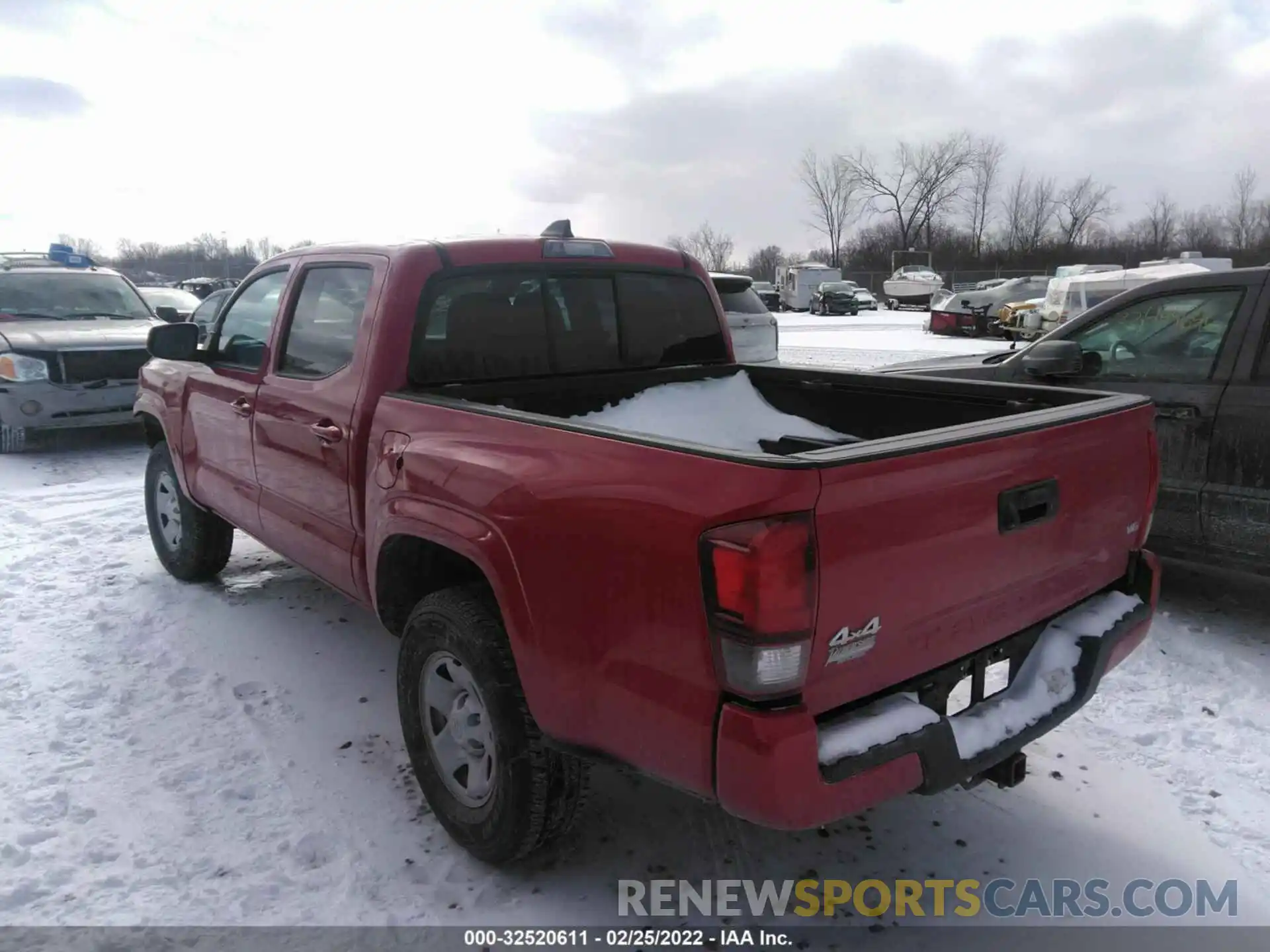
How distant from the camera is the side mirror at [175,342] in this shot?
4.54m

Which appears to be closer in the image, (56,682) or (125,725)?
(125,725)

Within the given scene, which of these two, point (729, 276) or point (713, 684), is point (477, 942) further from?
point (729, 276)

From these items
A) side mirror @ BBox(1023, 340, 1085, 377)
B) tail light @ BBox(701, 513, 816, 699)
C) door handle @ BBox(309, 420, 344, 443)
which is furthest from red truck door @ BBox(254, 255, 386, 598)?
side mirror @ BBox(1023, 340, 1085, 377)

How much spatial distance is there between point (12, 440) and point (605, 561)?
9604 millimetres

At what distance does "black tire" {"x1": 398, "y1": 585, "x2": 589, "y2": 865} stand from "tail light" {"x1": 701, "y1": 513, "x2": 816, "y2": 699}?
83 cm

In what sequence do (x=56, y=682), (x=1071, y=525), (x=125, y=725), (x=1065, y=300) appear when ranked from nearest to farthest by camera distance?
(x=1071, y=525)
(x=125, y=725)
(x=56, y=682)
(x=1065, y=300)

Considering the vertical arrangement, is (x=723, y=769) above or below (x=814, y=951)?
above

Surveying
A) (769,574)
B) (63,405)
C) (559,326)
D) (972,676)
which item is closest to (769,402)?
(559,326)

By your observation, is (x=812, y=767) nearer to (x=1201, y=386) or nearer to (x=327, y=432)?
(x=327, y=432)

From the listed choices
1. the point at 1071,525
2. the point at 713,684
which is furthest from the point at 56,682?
the point at 1071,525

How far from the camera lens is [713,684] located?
2068 mm

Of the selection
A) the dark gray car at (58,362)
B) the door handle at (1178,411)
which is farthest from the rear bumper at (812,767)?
the dark gray car at (58,362)

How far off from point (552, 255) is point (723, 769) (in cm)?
240

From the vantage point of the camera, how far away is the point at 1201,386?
182 inches
